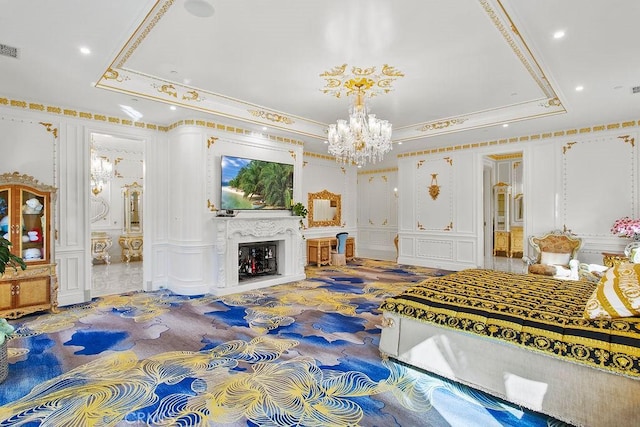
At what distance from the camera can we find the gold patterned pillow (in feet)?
7.46

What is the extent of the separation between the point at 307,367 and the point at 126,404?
4.60ft

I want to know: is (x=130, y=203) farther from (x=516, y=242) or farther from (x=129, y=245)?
(x=516, y=242)

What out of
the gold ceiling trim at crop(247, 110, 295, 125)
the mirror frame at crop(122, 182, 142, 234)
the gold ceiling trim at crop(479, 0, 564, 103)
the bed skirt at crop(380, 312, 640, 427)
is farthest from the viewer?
the mirror frame at crop(122, 182, 142, 234)

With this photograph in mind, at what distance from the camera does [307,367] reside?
3.02 metres

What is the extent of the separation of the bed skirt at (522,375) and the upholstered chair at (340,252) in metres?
5.49

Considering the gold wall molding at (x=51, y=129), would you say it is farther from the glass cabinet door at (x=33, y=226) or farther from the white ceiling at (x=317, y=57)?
the glass cabinet door at (x=33, y=226)

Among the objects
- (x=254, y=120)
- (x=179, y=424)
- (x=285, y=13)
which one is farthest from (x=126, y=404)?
(x=254, y=120)

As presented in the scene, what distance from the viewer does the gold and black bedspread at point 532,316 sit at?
6.88ft

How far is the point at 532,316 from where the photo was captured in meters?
2.47

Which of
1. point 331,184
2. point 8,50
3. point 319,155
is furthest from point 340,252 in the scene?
point 8,50

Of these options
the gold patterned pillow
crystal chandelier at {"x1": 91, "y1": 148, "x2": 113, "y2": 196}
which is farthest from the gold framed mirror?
the gold patterned pillow

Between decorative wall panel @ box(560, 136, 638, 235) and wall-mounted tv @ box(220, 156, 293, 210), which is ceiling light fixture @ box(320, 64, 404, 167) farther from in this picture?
decorative wall panel @ box(560, 136, 638, 235)

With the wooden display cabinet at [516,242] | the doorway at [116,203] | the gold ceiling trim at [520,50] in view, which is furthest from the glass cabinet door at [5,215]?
the wooden display cabinet at [516,242]

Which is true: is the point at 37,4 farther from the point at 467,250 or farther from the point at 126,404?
the point at 467,250
